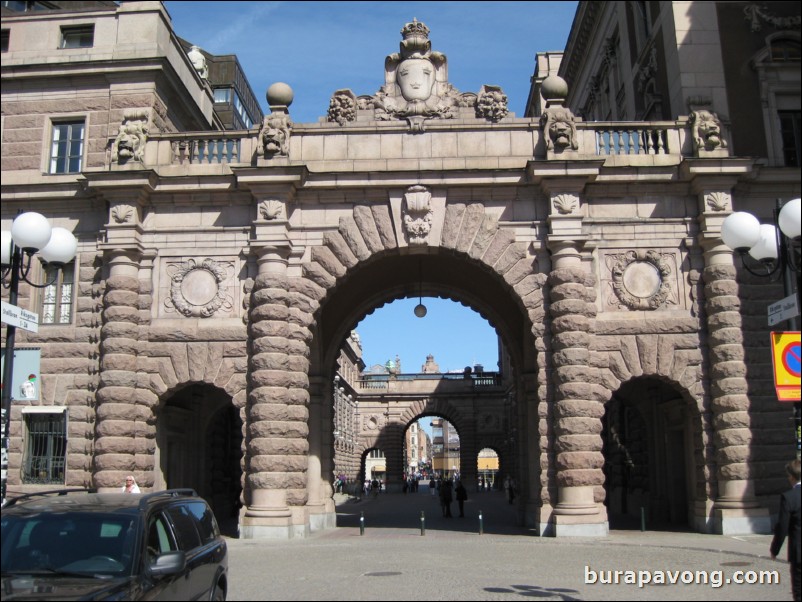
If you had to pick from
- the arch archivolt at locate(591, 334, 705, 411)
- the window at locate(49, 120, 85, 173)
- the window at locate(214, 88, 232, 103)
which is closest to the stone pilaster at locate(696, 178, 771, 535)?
the arch archivolt at locate(591, 334, 705, 411)

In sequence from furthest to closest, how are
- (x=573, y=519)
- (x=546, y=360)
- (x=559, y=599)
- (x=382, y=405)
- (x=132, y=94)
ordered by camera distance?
(x=382, y=405)
(x=132, y=94)
(x=546, y=360)
(x=573, y=519)
(x=559, y=599)

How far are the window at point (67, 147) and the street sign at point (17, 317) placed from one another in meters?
11.2

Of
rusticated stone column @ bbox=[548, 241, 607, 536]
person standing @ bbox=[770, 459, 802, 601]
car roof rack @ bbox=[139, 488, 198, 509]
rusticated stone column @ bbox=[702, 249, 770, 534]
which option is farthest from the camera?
rusticated stone column @ bbox=[702, 249, 770, 534]

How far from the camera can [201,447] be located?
25016 millimetres

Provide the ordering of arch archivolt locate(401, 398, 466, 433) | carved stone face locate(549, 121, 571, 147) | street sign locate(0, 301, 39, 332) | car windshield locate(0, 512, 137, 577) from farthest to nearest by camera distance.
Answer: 1. arch archivolt locate(401, 398, 466, 433)
2. carved stone face locate(549, 121, 571, 147)
3. street sign locate(0, 301, 39, 332)
4. car windshield locate(0, 512, 137, 577)

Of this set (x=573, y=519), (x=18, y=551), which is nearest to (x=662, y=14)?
(x=573, y=519)

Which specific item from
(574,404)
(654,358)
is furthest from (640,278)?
(574,404)

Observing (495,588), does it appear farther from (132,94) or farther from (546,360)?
(132,94)

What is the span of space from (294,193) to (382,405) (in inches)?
1699

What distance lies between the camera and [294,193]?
71.0 feet

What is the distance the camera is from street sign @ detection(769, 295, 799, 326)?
37.7ft

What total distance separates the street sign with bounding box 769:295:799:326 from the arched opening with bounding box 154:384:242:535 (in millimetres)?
14856

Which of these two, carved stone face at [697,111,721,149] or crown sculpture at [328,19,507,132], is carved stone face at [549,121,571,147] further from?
carved stone face at [697,111,721,149]

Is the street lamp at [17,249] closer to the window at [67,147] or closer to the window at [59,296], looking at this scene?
the window at [59,296]
